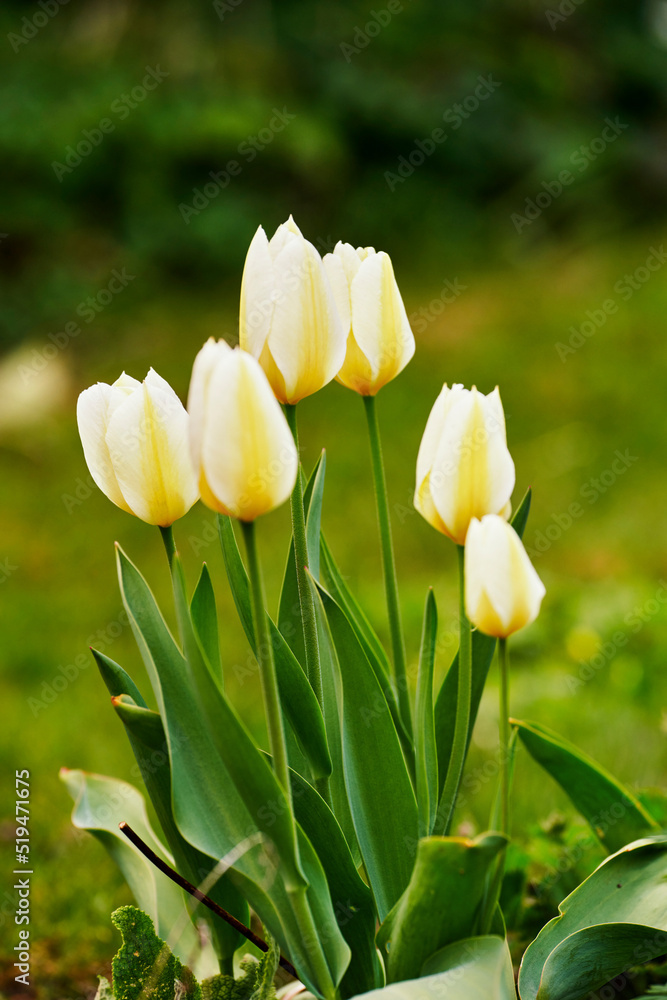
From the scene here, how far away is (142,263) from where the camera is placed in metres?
6.22

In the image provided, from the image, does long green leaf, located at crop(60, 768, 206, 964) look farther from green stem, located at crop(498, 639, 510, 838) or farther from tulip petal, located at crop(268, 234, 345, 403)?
tulip petal, located at crop(268, 234, 345, 403)

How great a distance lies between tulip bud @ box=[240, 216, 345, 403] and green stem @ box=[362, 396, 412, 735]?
0.16 meters

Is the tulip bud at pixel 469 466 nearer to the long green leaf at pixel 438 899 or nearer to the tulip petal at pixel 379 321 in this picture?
the tulip petal at pixel 379 321

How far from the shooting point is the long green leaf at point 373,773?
110cm

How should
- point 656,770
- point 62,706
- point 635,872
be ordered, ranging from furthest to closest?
point 62,706, point 656,770, point 635,872

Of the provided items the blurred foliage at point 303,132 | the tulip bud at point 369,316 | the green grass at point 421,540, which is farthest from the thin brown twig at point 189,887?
the blurred foliage at point 303,132

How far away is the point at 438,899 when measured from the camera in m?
0.96

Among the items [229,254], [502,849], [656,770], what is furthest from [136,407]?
[229,254]

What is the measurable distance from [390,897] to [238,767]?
359mm

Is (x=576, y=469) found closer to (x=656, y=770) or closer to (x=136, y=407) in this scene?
(x=656, y=770)

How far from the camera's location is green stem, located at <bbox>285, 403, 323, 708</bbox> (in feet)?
3.47

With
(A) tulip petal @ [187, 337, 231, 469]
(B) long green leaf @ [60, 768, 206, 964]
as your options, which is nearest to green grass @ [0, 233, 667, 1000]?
(B) long green leaf @ [60, 768, 206, 964]

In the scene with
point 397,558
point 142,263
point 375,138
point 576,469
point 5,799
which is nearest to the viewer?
point 5,799

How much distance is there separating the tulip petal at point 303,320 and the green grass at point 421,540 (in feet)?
2.95
